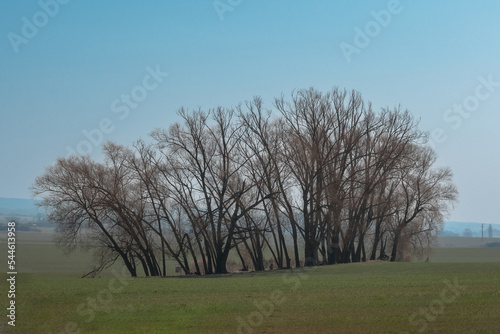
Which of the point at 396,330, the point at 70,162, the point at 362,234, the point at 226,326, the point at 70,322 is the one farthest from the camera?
the point at 362,234

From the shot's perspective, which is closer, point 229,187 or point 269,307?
point 269,307

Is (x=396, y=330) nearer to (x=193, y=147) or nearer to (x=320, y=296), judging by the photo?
(x=320, y=296)

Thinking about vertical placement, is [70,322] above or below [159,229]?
below

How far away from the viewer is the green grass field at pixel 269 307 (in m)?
16.3

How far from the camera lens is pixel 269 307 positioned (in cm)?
1983

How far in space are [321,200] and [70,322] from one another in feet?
105

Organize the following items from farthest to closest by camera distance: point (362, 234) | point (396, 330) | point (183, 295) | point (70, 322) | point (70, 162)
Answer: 1. point (362, 234)
2. point (70, 162)
3. point (183, 295)
4. point (70, 322)
5. point (396, 330)

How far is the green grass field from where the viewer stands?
16266 millimetres

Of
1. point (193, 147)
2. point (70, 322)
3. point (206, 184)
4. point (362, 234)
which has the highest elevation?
point (193, 147)

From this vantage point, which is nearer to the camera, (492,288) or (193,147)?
(492,288)

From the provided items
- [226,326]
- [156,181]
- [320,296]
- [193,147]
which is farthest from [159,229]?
[226,326]

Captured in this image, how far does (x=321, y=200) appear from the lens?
156 feet

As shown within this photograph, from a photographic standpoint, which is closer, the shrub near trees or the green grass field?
the green grass field

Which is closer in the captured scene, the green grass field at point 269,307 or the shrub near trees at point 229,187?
the green grass field at point 269,307
